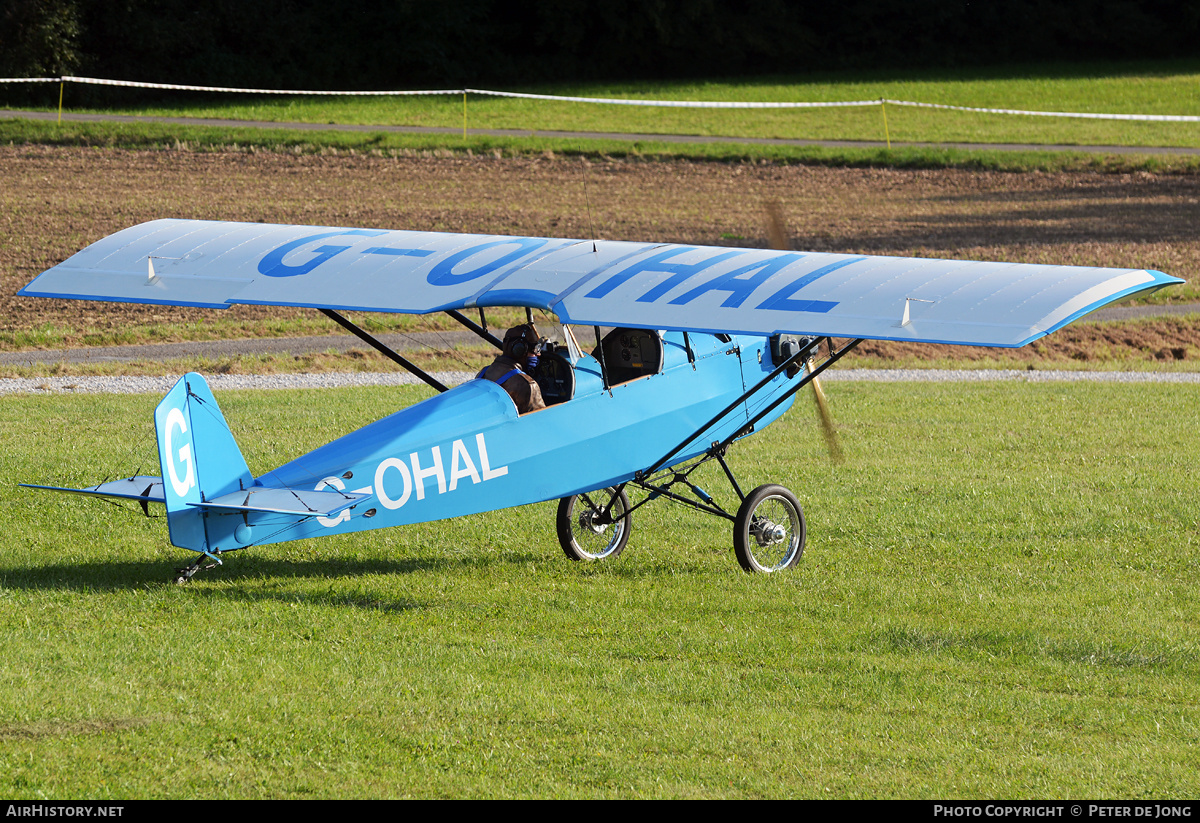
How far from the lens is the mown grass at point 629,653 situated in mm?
6496

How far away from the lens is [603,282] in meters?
9.93

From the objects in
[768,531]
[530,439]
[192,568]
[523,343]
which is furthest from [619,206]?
[192,568]

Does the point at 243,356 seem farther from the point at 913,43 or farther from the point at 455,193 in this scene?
the point at 913,43

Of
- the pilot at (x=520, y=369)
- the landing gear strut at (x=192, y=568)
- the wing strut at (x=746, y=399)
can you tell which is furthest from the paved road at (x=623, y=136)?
the landing gear strut at (x=192, y=568)

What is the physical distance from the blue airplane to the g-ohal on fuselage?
0.01 metres

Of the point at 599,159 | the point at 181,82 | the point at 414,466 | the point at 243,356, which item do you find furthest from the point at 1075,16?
the point at 414,466

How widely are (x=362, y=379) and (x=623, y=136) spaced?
87.5 ft

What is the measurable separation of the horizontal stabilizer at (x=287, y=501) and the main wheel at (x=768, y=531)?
323 cm

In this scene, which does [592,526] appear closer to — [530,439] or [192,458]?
[530,439]

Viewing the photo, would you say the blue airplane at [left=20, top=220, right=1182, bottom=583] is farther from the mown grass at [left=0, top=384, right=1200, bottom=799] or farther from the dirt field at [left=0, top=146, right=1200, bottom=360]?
the dirt field at [left=0, top=146, right=1200, bottom=360]

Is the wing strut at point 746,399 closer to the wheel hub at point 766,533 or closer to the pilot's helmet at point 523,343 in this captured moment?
the wheel hub at point 766,533

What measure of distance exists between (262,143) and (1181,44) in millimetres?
49807

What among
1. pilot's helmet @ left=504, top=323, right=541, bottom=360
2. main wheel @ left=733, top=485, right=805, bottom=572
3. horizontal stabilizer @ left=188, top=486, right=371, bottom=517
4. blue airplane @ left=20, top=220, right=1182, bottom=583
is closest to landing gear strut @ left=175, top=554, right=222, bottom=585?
blue airplane @ left=20, top=220, right=1182, bottom=583
